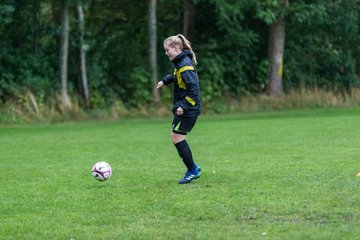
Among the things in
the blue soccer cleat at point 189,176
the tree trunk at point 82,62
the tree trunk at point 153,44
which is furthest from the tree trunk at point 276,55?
the blue soccer cleat at point 189,176

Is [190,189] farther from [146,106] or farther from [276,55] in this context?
[276,55]

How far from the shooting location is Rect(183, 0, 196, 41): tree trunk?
29.4 metres

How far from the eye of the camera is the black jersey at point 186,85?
910 cm

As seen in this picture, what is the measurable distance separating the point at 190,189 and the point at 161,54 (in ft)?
69.3

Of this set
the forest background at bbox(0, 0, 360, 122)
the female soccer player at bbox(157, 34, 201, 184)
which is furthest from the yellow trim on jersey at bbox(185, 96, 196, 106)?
the forest background at bbox(0, 0, 360, 122)

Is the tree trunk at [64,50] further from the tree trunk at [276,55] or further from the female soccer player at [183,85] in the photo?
the female soccer player at [183,85]

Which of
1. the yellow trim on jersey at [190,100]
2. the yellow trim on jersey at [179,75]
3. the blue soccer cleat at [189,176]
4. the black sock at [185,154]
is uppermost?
the yellow trim on jersey at [179,75]

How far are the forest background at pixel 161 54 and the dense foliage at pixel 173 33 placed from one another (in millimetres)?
41

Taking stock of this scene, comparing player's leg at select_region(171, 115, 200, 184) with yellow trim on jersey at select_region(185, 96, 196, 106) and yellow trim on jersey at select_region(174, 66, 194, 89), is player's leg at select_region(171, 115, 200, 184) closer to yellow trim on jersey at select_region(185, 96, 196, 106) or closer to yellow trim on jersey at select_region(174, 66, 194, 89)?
yellow trim on jersey at select_region(185, 96, 196, 106)

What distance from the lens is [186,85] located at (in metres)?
9.10

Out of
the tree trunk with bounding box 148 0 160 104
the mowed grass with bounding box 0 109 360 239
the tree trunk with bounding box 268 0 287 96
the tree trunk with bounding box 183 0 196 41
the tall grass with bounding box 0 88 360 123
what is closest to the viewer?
the mowed grass with bounding box 0 109 360 239

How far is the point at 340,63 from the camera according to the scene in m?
31.5

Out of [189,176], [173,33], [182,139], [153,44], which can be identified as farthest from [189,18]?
[189,176]

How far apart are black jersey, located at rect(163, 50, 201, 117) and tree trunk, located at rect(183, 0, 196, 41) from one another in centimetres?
2044
